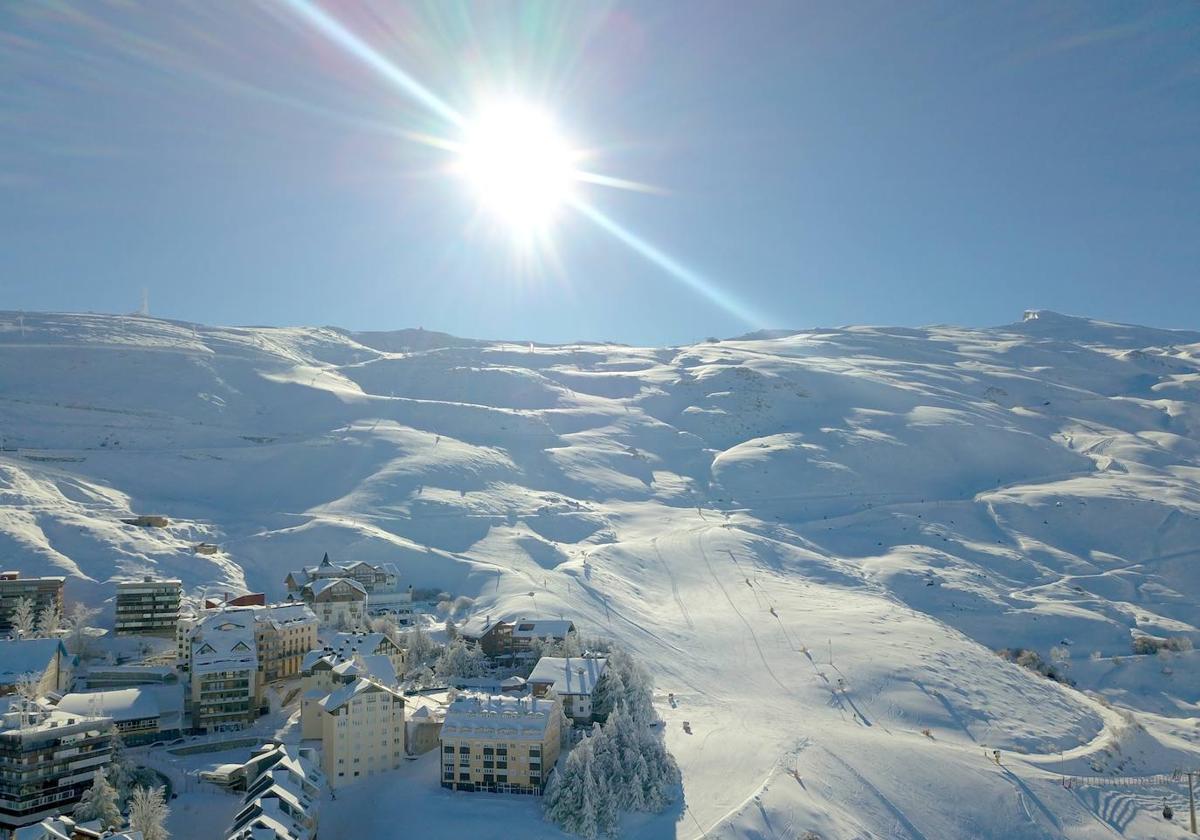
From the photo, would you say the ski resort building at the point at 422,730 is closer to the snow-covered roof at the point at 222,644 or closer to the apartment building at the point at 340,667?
the apartment building at the point at 340,667

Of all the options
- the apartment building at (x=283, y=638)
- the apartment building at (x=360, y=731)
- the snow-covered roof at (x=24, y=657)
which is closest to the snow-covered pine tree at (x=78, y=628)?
the snow-covered roof at (x=24, y=657)

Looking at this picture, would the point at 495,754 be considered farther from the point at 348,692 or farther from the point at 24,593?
the point at 24,593

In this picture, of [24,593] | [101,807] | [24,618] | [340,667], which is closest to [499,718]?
[340,667]

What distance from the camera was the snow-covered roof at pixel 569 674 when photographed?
41844 mm

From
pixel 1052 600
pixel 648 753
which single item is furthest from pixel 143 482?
pixel 1052 600

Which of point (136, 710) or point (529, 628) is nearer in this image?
point (136, 710)

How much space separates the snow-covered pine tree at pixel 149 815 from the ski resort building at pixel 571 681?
16.2 meters

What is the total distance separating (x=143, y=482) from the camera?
3393 inches

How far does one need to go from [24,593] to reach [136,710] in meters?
19.5

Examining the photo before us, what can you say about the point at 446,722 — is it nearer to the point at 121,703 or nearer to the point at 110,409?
the point at 121,703

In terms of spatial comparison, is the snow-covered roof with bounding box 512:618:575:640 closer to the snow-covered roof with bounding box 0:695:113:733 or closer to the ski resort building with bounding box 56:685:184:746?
the ski resort building with bounding box 56:685:184:746

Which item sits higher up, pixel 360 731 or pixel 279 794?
pixel 360 731

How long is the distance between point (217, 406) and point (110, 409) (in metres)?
13.1

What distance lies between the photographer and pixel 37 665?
41.0 meters
